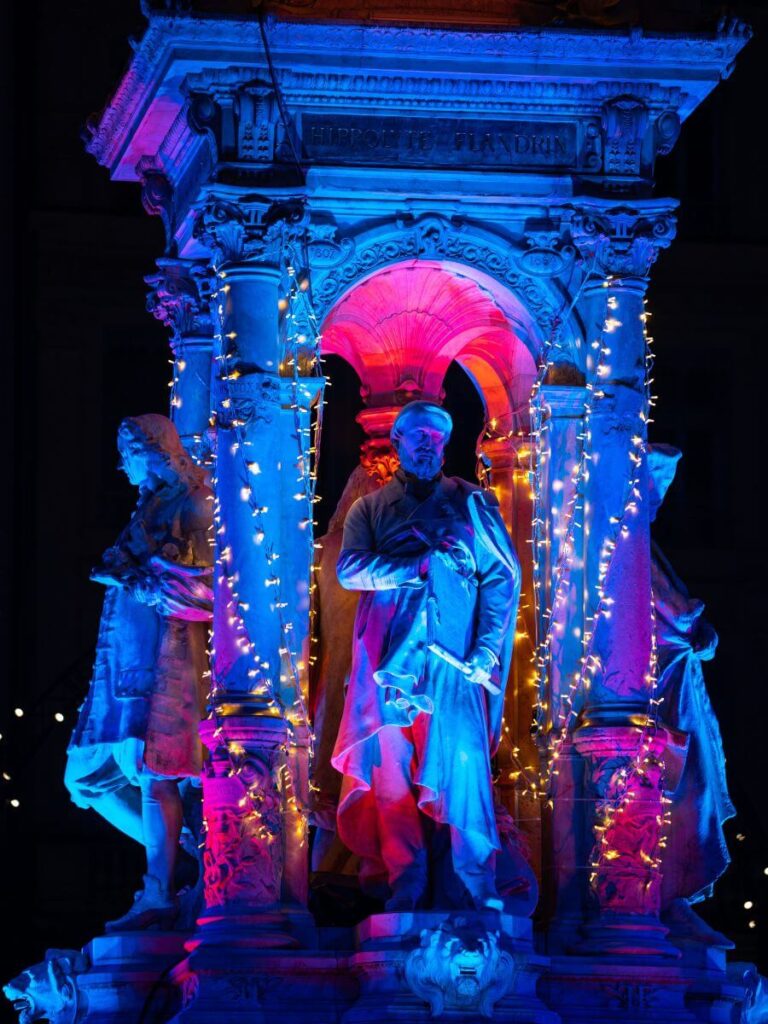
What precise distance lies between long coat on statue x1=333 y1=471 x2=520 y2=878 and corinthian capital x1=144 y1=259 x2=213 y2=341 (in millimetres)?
2617

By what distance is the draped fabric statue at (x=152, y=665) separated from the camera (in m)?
23.2

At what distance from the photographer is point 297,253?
23.1 metres

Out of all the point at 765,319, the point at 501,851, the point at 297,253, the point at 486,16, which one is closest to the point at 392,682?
the point at 501,851

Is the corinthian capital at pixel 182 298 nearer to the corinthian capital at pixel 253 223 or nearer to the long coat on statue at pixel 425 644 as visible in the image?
the corinthian capital at pixel 253 223

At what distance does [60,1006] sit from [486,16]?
6611mm

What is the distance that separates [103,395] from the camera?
37.9 m

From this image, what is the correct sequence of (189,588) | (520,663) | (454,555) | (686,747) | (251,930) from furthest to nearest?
(520,663) < (686,747) < (189,588) < (454,555) < (251,930)

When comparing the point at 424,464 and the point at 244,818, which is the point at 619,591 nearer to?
the point at 424,464

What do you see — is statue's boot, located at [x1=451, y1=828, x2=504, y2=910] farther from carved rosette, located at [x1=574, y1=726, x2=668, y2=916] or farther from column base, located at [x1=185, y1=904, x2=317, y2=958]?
column base, located at [x1=185, y1=904, x2=317, y2=958]

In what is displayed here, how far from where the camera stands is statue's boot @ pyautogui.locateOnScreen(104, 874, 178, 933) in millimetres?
23234

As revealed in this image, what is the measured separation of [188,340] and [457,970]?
17.5ft

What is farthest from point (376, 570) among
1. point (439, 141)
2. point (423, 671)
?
point (439, 141)

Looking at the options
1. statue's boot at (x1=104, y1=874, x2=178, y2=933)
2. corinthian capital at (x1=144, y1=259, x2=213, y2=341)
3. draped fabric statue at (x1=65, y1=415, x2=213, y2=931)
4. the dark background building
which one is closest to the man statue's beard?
draped fabric statue at (x1=65, y1=415, x2=213, y2=931)

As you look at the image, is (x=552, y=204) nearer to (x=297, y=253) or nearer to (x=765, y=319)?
(x=297, y=253)
